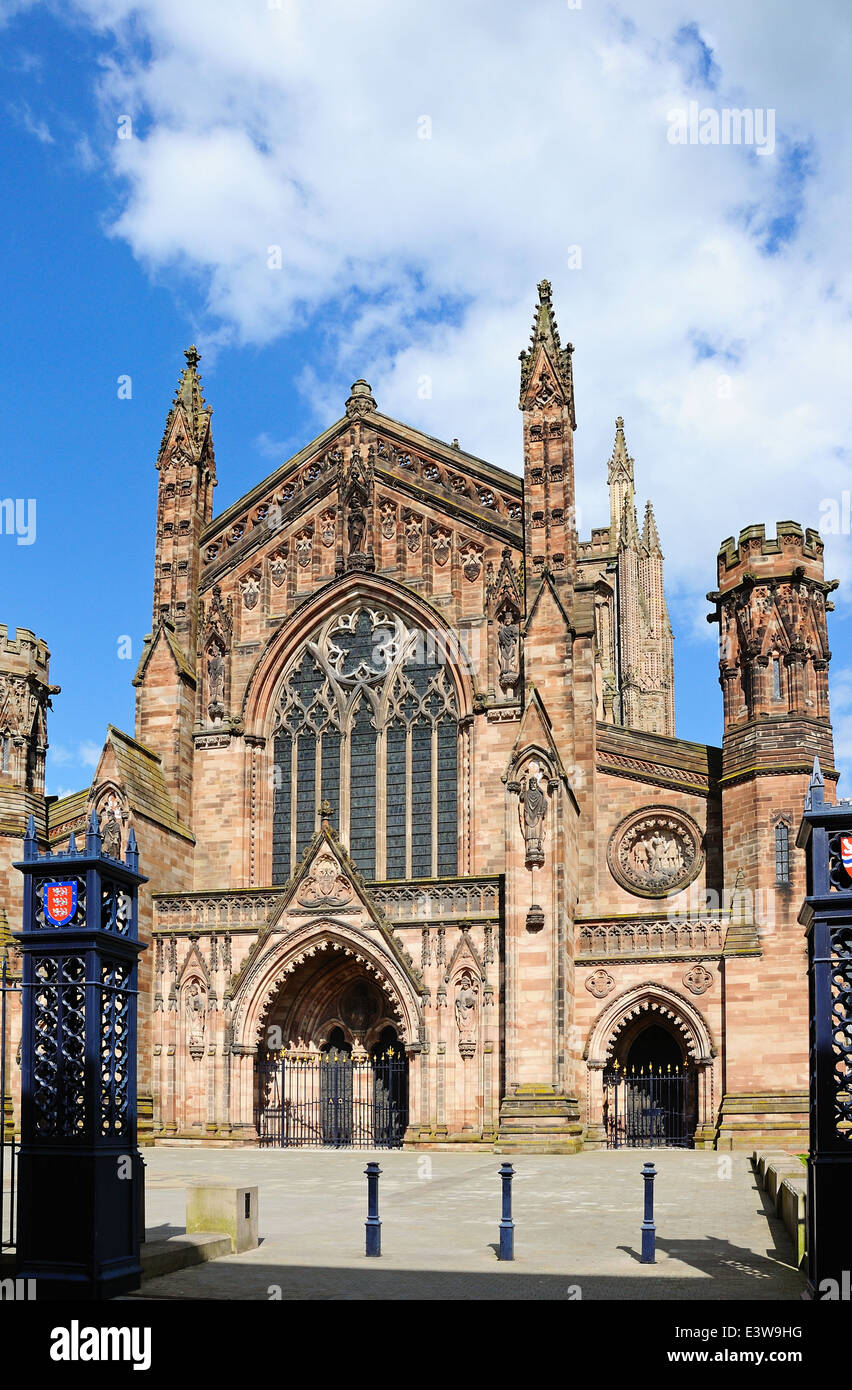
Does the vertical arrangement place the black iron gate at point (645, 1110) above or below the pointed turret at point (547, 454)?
below

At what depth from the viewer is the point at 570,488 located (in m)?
36.3

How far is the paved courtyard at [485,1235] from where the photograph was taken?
11719 mm

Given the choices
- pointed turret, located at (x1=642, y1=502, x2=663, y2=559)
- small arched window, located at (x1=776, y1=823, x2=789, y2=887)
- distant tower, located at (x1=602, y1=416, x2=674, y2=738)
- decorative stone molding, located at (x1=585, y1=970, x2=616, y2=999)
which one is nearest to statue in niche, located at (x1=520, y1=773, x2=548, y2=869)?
decorative stone molding, located at (x1=585, y1=970, x2=616, y2=999)

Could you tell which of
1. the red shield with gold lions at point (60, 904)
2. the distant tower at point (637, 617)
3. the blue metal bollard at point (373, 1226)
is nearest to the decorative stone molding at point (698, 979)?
the blue metal bollard at point (373, 1226)

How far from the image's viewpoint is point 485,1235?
15.4 m

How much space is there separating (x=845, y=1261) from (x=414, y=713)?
2700 centimetres

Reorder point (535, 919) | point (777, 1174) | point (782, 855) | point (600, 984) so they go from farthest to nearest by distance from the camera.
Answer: point (600, 984) → point (782, 855) → point (535, 919) → point (777, 1174)

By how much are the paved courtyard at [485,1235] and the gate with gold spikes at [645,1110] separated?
19.7 feet

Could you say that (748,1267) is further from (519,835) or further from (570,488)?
(570,488)

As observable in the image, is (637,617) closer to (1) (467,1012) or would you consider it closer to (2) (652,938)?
(2) (652,938)

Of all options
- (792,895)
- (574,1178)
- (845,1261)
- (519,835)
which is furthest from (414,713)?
(845,1261)

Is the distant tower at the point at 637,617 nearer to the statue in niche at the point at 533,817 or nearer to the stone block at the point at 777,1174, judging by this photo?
the statue in niche at the point at 533,817

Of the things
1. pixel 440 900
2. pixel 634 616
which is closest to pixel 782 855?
pixel 440 900

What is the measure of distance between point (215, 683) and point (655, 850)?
38.8 feet
